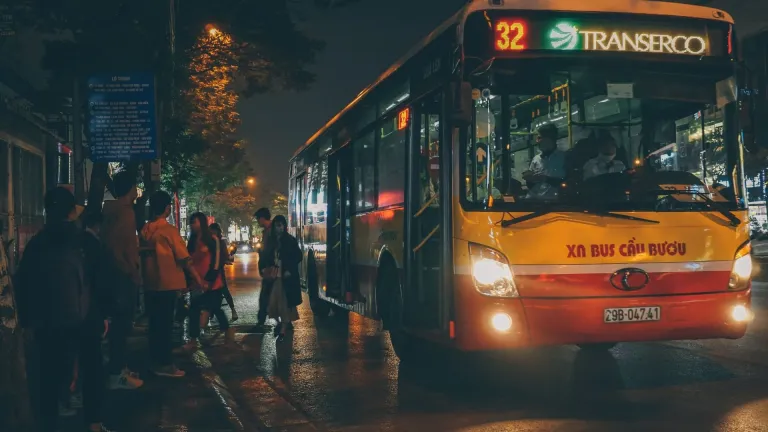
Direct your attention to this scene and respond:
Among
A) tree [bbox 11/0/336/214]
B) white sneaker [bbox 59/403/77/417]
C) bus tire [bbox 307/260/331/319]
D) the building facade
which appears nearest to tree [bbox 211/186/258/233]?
the building facade

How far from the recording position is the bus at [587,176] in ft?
24.0

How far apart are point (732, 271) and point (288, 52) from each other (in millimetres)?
15381

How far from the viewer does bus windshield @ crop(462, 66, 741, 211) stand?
7.35 m

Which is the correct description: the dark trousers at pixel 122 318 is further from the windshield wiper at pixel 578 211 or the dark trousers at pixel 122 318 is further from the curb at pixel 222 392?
the windshield wiper at pixel 578 211

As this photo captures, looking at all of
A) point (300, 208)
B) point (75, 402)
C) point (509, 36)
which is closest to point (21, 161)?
point (300, 208)

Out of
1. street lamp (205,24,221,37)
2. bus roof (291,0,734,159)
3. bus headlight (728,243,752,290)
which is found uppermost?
street lamp (205,24,221,37)

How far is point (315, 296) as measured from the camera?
51.9ft

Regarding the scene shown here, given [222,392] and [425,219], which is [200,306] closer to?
[222,392]

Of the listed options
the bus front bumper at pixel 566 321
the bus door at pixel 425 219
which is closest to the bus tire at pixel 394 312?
the bus door at pixel 425 219

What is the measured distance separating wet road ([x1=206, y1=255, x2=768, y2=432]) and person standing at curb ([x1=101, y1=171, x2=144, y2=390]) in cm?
122

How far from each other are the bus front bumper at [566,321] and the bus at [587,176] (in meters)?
0.01

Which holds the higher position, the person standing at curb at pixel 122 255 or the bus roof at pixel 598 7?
the bus roof at pixel 598 7

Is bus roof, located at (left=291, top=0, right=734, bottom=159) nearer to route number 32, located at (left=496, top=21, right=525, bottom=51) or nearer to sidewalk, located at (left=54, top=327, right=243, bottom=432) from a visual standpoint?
route number 32, located at (left=496, top=21, right=525, bottom=51)

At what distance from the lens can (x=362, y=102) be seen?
1145cm
